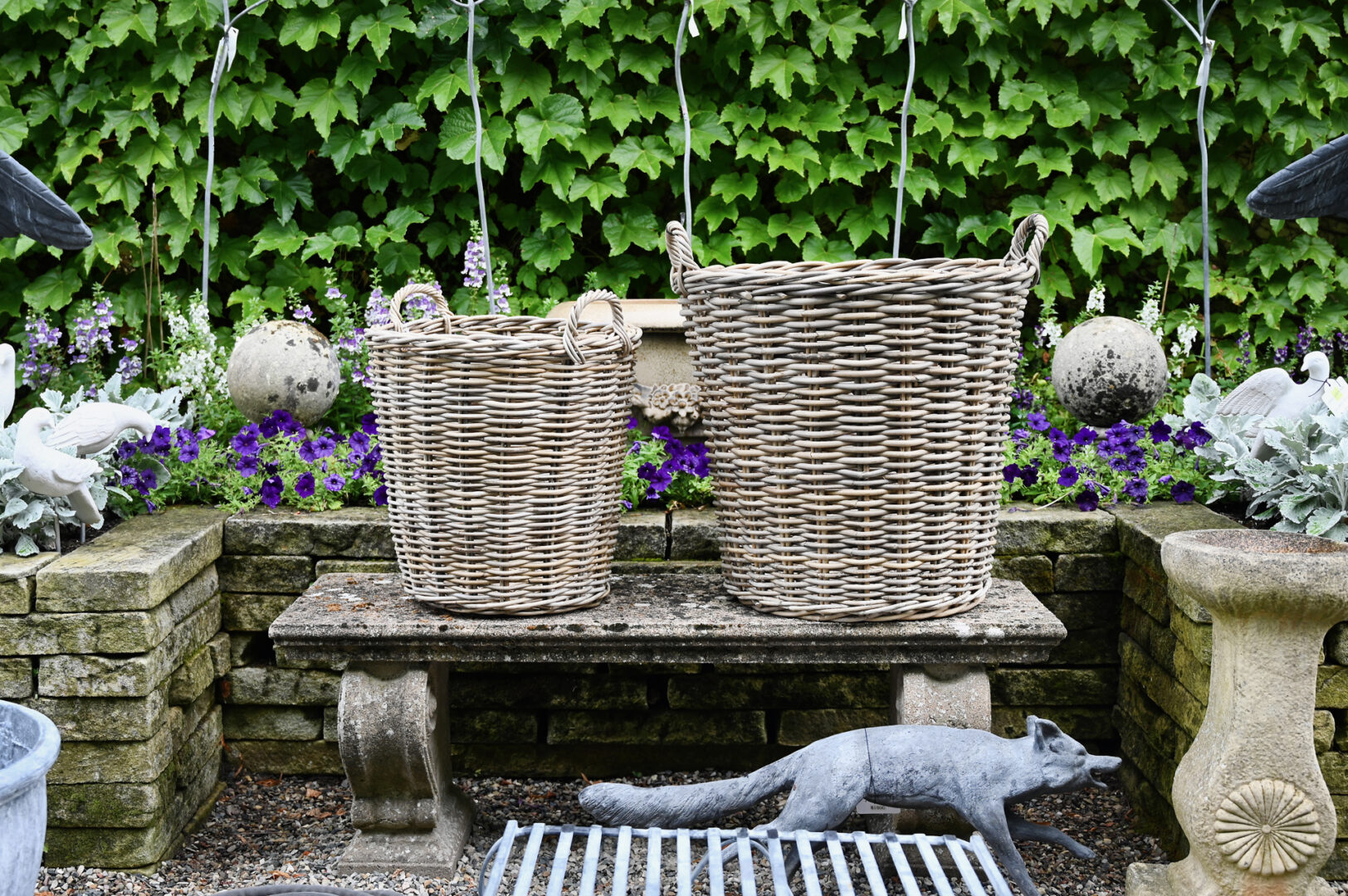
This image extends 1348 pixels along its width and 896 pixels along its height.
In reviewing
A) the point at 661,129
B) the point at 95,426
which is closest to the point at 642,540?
the point at 95,426

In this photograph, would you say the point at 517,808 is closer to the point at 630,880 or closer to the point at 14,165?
the point at 630,880

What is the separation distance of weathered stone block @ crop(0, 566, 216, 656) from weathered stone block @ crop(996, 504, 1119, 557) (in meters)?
1.87

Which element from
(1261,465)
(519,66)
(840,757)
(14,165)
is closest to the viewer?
(14,165)

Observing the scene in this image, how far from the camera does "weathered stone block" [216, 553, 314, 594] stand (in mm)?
2818

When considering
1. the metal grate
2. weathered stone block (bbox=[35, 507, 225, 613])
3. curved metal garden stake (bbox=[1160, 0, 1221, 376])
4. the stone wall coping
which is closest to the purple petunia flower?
weathered stone block (bbox=[35, 507, 225, 613])

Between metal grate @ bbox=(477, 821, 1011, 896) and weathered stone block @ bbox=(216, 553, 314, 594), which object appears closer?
metal grate @ bbox=(477, 821, 1011, 896)

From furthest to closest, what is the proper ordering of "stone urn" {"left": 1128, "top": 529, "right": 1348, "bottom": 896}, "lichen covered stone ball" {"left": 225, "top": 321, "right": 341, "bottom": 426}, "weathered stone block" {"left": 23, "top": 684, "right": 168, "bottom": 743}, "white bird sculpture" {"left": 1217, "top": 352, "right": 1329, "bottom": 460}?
"lichen covered stone ball" {"left": 225, "top": 321, "right": 341, "bottom": 426} → "white bird sculpture" {"left": 1217, "top": 352, "right": 1329, "bottom": 460} → "weathered stone block" {"left": 23, "top": 684, "right": 168, "bottom": 743} → "stone urn" {"left": 1128, "top": 529, "right": 1348, "bottom": 896}

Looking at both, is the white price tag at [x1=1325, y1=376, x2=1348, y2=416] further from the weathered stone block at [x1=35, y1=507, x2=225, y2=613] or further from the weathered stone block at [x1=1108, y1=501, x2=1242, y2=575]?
the weathered stone block at [x1=35, y1=507, x2=225, y2=613]

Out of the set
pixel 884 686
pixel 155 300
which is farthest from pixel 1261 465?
pixel 155 300

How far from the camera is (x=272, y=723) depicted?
2924 millimetres

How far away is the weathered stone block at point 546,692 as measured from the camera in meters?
2.88

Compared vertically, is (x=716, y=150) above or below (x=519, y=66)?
below

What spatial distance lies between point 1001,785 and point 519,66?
2.74 meters

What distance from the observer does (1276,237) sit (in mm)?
3973
